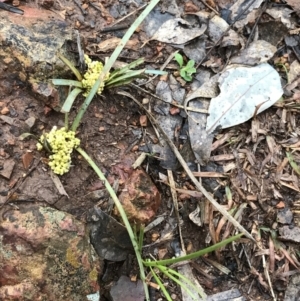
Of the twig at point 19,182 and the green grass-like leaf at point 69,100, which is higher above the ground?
the green grass-like leaf at point 69,100

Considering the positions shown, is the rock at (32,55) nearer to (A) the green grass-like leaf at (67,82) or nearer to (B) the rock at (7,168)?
(A) the green grass-like leaf at (67,82)

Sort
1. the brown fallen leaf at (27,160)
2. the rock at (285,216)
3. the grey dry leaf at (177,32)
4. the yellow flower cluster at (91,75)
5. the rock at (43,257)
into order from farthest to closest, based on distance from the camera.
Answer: the grey dry leaf at (177,32) < the rock at (285,216) < the yellow flower cluster at (91,75) < the brown fallen leaf at (27,160) < the rock at (43,257)

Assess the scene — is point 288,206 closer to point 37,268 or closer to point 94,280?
point 94,280

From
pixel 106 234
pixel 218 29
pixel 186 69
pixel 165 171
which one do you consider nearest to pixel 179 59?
pixel 186 69

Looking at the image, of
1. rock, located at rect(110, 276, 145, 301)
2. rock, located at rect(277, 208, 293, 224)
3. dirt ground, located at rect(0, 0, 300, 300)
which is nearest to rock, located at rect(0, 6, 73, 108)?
dirt ground, located at rect(0, 0, 300, 300)

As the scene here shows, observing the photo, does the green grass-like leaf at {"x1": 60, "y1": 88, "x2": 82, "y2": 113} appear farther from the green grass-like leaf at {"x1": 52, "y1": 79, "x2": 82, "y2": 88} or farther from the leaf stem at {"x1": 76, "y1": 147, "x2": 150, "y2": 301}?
the leaf stem at {"x1": 76, "y1": 147, "x2": 150, "y2": 301}

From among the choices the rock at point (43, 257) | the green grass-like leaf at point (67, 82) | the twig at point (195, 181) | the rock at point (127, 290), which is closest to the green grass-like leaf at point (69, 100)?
the green grass-like leaf at point (67, 82)
